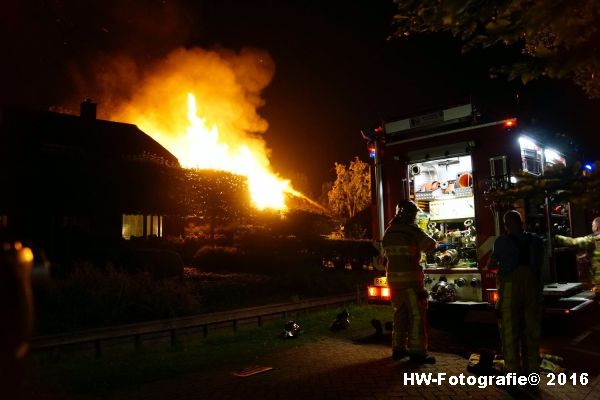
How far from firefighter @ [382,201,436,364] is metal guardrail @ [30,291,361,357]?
366cm

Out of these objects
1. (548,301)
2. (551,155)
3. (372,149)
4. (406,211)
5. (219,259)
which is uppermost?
(372,149)

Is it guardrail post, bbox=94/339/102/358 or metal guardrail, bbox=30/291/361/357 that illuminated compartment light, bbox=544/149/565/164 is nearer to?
metal guardrail, bbox=30/291/361/357

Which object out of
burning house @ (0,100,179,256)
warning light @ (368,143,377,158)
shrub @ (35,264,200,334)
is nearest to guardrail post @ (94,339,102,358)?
shrub @ (35,264,200,334)

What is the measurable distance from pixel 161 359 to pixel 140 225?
62.6 ft

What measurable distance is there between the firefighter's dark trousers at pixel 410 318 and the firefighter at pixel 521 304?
866 mm

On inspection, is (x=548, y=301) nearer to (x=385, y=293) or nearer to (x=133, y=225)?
(x=385, y=293)

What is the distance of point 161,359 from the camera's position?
5953 mm

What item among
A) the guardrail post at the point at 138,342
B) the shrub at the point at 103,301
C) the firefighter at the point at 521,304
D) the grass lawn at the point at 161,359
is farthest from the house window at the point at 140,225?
the firefighter at the point at 521,304

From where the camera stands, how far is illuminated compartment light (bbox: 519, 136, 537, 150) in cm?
654

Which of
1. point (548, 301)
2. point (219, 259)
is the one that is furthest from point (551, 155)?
point (219, 259)

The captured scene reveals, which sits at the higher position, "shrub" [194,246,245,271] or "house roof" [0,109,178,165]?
"house roof" [0,109,178,165]

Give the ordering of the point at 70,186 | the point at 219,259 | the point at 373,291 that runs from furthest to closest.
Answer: the point at 219,259, the point at 70,186, the point at 373,291

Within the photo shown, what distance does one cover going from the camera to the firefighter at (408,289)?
17.3ft

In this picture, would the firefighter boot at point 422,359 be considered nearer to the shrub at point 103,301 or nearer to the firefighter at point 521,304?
the firefighter at point 521,304
